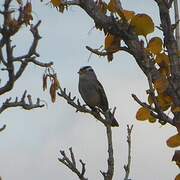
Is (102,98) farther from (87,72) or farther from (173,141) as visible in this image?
(173,141)

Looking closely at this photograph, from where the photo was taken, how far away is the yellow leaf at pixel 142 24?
7.76 ft

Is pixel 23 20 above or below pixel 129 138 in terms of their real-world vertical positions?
above

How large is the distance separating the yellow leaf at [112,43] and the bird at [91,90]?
8966 mm

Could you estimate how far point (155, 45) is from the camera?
2396 millimetres

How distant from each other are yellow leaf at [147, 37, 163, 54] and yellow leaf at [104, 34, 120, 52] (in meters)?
0.29

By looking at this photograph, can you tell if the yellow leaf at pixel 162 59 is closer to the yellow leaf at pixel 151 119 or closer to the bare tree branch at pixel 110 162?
the yellow leaf at pixel 151 119

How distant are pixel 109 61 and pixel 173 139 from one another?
0.79 meters

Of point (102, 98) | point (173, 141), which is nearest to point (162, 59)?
point (173, 141)

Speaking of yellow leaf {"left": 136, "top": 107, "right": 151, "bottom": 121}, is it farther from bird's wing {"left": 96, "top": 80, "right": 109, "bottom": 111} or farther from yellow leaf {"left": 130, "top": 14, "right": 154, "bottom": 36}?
bird's wing {"left": 96, "top": 80, "right": 109, "bottom": 111}

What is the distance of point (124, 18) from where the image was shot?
2.59 m

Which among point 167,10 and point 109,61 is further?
point 109,61

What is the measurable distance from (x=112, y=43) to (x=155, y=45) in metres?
0.36

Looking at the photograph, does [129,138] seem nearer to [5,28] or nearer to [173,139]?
[5,28]

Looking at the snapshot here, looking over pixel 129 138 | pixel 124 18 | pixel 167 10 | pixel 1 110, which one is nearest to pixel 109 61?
pixel 124 18
